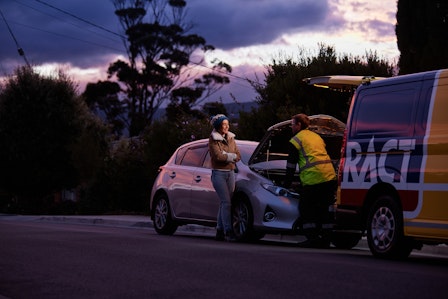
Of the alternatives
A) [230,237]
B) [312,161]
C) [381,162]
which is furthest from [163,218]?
[381,162]

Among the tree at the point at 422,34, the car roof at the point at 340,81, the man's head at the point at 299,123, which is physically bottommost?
the man's head at the point at 299,123

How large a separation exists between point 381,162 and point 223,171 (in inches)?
149

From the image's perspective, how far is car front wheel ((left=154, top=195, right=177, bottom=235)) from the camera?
17.7 meters

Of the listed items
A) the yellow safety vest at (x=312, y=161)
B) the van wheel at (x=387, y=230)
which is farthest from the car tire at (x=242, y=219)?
the van wheel at (x=387, y=230)

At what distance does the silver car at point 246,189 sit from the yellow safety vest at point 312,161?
548mm

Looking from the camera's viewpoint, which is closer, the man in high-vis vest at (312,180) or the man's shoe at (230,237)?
the man in high-vis vest at (312,180)

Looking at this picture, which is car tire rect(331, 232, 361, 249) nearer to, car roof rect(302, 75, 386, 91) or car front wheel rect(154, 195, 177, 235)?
car roof rect(302, 75, 386, 91)

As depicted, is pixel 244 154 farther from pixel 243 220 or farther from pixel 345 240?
pixel 345 240

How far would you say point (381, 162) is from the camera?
1225 cm

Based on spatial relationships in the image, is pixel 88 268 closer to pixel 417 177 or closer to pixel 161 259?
pixel 161 259

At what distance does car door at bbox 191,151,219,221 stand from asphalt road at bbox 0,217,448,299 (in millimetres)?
2962

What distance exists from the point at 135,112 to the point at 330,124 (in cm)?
4420

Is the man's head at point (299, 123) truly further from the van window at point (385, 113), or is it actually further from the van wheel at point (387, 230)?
the van wheel at point (387, 230)

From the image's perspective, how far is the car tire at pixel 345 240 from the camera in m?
15.0
